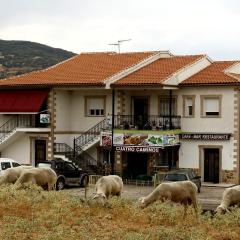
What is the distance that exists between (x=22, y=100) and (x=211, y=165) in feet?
43.6

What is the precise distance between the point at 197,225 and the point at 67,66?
3008 centimetres

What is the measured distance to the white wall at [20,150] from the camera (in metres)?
45.1

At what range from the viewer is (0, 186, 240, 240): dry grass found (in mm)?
17062

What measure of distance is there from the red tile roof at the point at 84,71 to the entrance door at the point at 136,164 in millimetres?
5415

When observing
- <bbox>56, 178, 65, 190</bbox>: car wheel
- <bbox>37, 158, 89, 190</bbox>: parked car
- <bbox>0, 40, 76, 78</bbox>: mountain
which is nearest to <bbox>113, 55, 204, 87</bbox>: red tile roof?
<bbox>37, 158, 89, 190</bbox>: parked car

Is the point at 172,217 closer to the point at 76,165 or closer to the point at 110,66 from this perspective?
the point at 76,165

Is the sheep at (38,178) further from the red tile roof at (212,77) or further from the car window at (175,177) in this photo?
the red tile roof at (212,77)

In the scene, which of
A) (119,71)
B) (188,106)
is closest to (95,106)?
(119,71)

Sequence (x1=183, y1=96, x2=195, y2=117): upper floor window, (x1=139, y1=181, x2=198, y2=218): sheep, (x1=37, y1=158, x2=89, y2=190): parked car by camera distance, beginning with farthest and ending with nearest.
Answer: (x1=183, y1=96, x2=195, y2=117): upper floor window → (x1=37, y1=158, x2=89, y2=190): parked car → (x1=139, y1=181, x2=198, y2=218): sheep

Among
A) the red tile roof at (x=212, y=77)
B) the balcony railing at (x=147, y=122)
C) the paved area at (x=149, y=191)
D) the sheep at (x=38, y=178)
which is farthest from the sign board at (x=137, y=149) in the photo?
the sheep at (x=38, y=178)

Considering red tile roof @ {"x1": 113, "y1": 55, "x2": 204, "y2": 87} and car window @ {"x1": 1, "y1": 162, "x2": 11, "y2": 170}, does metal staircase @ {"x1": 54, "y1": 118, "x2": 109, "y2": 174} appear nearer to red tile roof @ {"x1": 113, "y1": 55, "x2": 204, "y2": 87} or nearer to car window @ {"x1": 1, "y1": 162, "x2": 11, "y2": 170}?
red tile roof @ {"x1": 113, "y1": 55, "x2": 204, "y2": 87}

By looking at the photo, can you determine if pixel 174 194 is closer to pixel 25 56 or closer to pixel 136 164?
pixel 136 164

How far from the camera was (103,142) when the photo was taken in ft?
137

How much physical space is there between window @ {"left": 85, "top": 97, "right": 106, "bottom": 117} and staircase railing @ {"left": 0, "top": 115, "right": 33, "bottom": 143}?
158 inches
